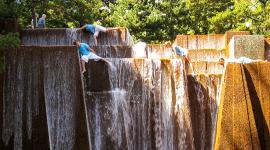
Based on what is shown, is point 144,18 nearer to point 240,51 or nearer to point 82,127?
point 240,51

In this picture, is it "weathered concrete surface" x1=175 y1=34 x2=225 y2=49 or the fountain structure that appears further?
"weathered concrete surface" x1=175 y1=34 x2=225 y2=49

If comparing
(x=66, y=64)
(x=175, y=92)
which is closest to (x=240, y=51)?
(x=175, y=92)

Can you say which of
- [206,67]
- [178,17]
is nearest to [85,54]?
[206,67]

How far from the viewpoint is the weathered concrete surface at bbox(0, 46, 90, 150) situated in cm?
922

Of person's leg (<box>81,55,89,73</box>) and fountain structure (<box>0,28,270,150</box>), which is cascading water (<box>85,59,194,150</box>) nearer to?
fountain structure (<box>0,28,270,150</box>)

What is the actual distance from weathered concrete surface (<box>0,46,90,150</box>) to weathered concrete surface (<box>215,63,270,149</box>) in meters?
2.39

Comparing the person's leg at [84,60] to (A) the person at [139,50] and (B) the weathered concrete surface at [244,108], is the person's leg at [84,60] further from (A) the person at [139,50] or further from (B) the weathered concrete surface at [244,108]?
(A) the person at [139,50]

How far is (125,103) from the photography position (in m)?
10.5

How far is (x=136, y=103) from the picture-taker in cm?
1055

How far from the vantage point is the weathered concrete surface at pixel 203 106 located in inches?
426

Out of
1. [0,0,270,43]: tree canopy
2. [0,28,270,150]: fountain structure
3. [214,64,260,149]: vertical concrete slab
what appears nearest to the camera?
[214,64,260,149]: vertical concrete slab

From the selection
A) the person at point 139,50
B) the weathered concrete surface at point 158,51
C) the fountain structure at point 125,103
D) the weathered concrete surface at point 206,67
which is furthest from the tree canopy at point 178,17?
the fountain structure at point 125,103

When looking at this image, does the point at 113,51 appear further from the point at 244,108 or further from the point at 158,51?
the point at 244,108

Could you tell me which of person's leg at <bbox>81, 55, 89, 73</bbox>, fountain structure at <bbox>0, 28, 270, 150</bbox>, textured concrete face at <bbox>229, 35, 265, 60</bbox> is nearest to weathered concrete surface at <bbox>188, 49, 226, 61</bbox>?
textured concrete face at <bbox>229, 35, 265, 60</bbox>
